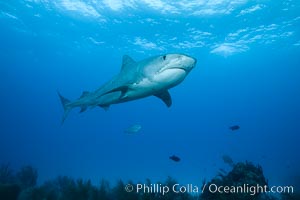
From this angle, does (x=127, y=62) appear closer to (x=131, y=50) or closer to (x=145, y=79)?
(x=145, y=79)

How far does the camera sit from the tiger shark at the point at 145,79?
5371 millimetres

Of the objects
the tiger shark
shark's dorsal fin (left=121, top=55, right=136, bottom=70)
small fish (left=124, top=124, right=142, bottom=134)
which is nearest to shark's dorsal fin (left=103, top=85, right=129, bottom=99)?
the tiger shark

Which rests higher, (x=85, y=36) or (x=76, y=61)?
(x=76, y=61)

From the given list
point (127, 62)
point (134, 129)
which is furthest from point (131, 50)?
point (127, 62)

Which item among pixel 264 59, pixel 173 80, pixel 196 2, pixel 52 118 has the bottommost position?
pixel 173 80

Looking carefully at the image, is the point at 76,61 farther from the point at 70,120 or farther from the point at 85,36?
the point at 70,120

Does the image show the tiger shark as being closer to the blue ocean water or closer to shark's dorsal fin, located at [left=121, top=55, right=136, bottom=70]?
shark's dorsal fin, located at [left=121, top=55, right=136, bottom=70]

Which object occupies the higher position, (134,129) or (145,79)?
(134,129)

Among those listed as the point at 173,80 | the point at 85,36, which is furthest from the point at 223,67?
the point at 173,80

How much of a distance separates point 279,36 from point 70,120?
454 ft

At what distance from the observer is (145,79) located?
618 cm

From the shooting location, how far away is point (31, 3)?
27797 millimetres

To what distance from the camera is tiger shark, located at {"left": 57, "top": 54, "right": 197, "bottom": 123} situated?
537 centimetres

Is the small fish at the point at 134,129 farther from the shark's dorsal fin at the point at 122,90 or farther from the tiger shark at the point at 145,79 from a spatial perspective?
the shark's dorsal fin at the point at 122,90
